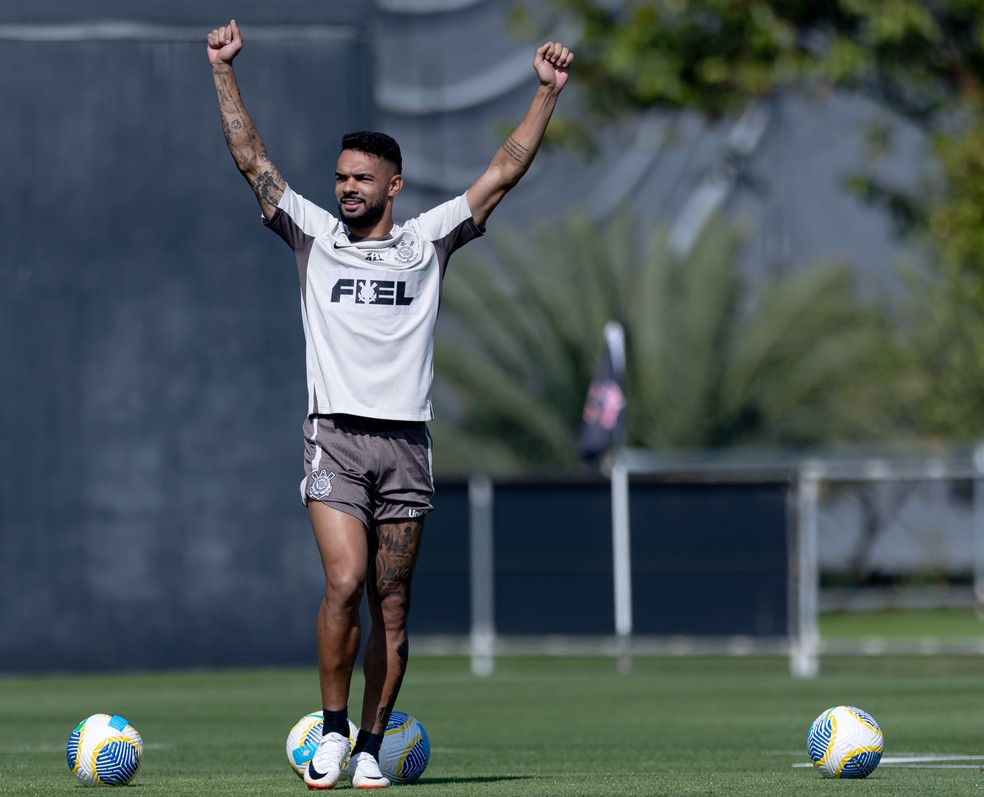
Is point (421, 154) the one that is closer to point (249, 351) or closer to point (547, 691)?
point (249, 351)

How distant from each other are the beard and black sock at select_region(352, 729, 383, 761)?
71.2 inches

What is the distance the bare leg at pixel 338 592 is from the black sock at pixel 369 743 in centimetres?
13

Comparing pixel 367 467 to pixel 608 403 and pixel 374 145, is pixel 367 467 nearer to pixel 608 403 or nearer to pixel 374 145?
pixel 374 145

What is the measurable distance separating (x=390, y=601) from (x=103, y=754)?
1.15 m

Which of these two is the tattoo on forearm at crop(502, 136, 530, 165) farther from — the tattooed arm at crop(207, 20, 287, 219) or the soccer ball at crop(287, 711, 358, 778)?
the soccer ball at crop(287, 711, 358, 778)

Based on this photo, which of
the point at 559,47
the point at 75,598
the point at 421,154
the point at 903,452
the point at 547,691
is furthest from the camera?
the point at 421,154

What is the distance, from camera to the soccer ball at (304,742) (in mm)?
7453

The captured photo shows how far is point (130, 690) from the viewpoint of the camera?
649 inches

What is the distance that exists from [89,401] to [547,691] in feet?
17.5

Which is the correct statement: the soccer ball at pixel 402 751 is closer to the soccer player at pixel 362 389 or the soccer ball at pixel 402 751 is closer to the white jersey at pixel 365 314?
the soccer player at pixel 362 389

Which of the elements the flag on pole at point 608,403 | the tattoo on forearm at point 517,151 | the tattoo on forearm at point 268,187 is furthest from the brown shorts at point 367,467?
the flag on pole at point 608,403

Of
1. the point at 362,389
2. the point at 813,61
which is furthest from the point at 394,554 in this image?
the point at 813,61

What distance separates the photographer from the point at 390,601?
25.2 ft

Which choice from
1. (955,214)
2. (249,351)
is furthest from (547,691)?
(955,214)
